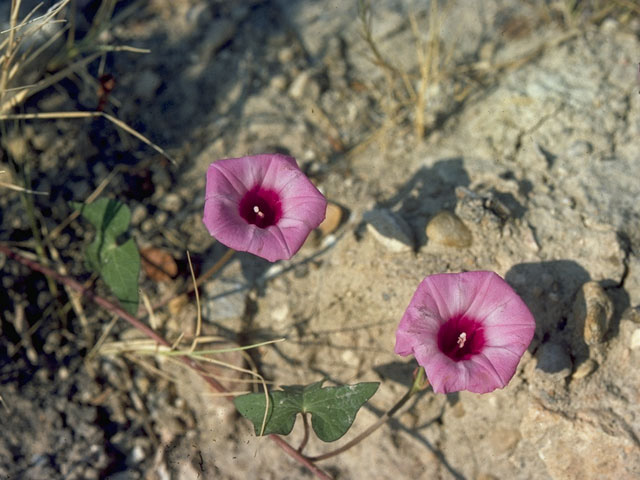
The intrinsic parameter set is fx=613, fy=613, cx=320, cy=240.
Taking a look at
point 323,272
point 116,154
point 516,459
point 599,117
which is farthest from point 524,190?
point 116,154

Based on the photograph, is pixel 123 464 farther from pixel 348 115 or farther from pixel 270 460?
pixel 348 115

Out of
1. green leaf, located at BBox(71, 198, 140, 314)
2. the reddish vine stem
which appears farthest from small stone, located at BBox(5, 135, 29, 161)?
green leaf, located at BBox(71, 198, 140, 314)

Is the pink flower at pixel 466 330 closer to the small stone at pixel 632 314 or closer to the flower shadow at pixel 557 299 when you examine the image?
the flower shadow at pixel 557 299

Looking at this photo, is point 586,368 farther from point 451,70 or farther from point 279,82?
point 279,82

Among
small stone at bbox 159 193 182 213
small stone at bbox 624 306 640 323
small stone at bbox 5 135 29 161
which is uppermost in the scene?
small stone at bbox 5 135 29 161

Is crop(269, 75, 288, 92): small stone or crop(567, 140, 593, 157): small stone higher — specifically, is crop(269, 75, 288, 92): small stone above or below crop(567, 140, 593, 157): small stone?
above

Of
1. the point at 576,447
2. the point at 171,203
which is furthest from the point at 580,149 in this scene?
the point at 171,203

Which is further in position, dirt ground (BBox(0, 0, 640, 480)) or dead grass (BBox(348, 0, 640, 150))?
dead grass (BBox(348, 0, 640, 150))

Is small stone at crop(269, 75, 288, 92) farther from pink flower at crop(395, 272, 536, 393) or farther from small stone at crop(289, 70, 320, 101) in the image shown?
pink flower at crop(395, 272, 536, 393)
